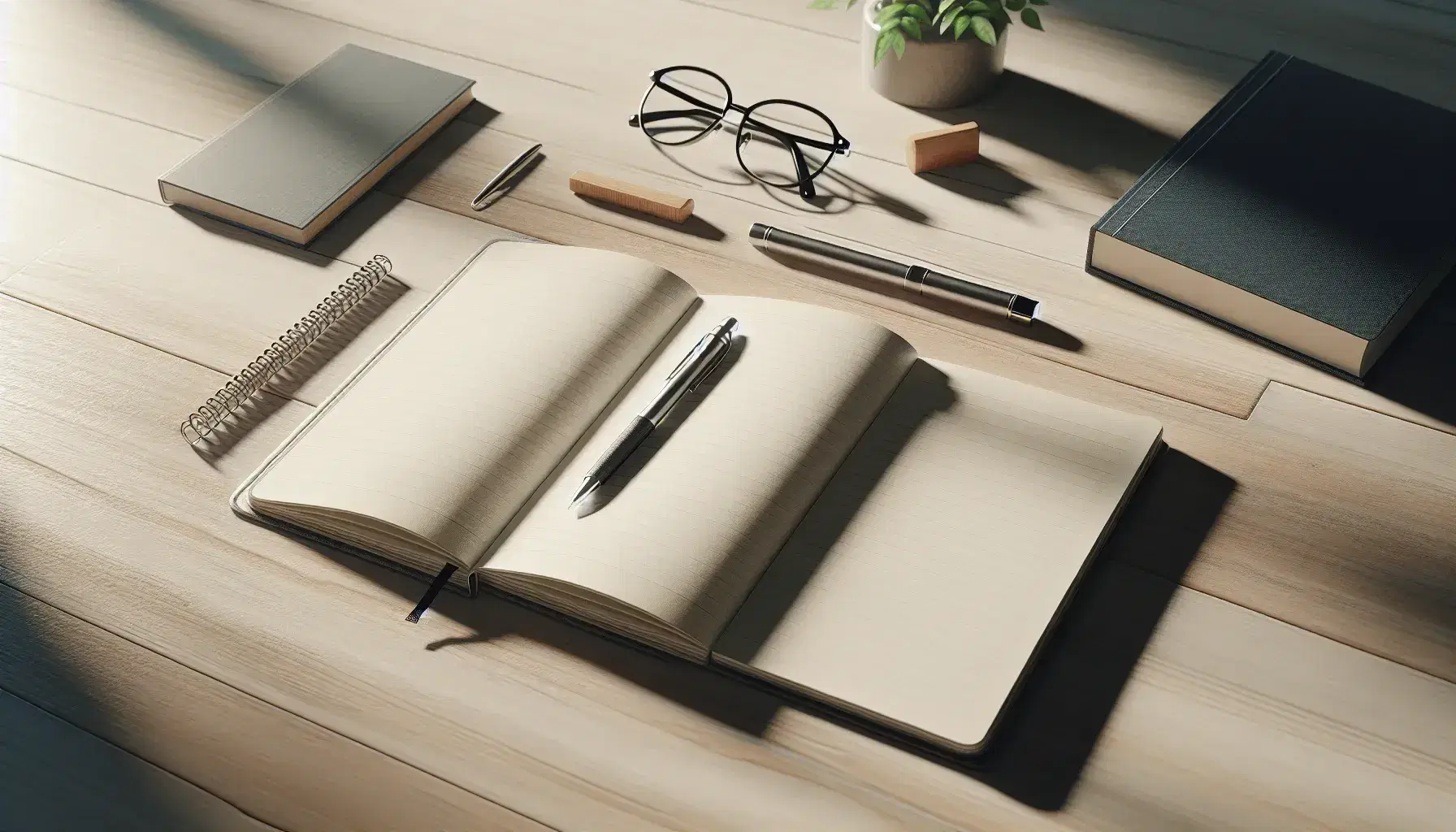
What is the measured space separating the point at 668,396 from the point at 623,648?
0.23 m

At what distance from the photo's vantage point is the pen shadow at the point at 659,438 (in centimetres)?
113

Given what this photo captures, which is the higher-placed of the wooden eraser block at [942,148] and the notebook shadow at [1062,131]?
the notebook shadow at [1062,131]

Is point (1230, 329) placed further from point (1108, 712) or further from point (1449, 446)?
point (1108, 712)

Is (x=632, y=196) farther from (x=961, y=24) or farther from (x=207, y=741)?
(x=207, y=741)

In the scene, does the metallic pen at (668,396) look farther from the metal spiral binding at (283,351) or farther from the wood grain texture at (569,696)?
the metal spiral binding at (283,351)

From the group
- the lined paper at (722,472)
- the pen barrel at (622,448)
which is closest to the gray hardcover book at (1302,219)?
the lined paper at (722,472)

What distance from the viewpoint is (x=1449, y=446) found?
1.25 meters

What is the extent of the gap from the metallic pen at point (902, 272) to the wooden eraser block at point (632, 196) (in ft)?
0.28

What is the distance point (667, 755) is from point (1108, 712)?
1.09 ft

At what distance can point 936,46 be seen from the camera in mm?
1660

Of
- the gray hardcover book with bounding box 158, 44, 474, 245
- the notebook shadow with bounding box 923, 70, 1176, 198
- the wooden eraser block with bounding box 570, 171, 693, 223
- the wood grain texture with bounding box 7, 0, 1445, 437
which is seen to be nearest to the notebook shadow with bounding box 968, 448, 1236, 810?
the wood grain texture with bounding box 7, 0, 1445, 437

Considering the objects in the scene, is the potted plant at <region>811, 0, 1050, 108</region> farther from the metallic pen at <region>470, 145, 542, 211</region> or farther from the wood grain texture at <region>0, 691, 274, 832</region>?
the wood grain texture at <region>0, 691, 274, 832</region>

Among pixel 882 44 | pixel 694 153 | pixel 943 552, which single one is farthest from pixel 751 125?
pixel 943 552

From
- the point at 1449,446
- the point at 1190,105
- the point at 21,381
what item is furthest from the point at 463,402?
the point at 1190,105
